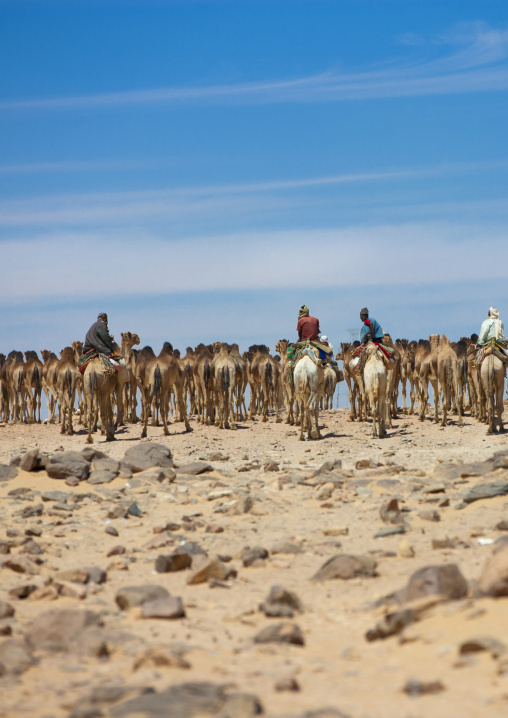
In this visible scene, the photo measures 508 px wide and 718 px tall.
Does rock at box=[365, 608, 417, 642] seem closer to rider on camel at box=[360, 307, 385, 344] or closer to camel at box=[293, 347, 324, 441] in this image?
camel at box=[293, 347, 324, 441]

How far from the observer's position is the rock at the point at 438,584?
5996 millimetres

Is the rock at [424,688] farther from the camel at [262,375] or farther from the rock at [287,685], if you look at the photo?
the camel at [262,375]

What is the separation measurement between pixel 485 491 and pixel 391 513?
1330 mm

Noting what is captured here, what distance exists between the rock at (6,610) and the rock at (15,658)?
897mm

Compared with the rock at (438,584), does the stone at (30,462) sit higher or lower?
higher

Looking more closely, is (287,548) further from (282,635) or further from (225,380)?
(225,380)

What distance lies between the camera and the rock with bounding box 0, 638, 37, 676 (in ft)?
18.2

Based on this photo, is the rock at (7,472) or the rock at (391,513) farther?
the rock at (7,472)

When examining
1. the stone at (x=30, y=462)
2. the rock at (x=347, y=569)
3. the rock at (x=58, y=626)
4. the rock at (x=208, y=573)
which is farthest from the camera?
the stone at (x=30, y=462)

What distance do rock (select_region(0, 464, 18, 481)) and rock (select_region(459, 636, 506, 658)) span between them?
9.44 metres

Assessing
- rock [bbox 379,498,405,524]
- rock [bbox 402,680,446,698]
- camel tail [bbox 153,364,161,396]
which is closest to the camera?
rock [bbox 402,680,446,698]

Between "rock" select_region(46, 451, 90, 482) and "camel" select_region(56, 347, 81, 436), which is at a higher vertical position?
"camel" select_region(56, 347, 81, 436)

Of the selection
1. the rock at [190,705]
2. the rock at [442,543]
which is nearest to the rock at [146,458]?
the rock at [442,543]

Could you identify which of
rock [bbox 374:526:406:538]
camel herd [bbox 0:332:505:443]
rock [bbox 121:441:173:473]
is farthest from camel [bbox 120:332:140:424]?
rock [bbox 374:526:406:538]
